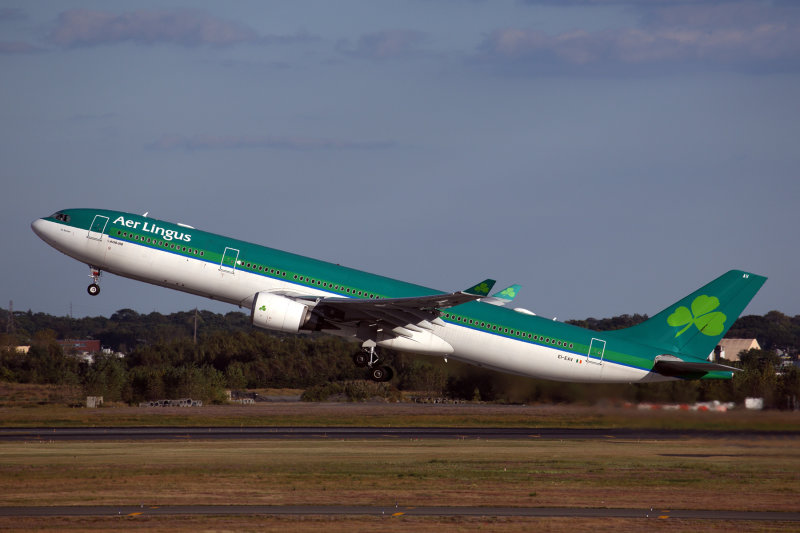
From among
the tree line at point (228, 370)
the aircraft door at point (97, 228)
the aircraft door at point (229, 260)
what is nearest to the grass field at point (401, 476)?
the aircraft door at point (229, 260)

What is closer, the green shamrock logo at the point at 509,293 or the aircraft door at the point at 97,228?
the aircraft door at the point at 97,228

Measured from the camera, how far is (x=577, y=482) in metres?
31.8

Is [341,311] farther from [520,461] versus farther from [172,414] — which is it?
[172,414]

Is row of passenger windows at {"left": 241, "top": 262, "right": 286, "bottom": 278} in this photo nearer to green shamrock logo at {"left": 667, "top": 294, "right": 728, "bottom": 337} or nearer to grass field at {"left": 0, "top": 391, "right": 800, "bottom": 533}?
grass field at {"left": 0, "top": 391, "right": 800, "bottom": 533}

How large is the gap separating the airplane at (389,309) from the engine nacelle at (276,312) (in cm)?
5

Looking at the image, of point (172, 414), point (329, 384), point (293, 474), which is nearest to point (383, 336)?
point (293, 474)

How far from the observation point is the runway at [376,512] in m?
25.9

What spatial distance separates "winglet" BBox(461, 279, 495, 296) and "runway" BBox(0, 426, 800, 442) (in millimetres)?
11116

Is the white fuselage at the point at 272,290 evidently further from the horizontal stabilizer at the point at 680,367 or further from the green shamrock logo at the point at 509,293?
the green shamrock logo at the point at 509,293

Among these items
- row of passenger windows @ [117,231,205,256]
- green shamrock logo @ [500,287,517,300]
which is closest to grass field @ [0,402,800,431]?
green shamrock logo @ [500,287,517,300]

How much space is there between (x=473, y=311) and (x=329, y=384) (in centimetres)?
4060

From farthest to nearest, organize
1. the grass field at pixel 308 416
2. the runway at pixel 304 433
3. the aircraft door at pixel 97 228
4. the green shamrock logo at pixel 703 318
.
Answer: the grass field at pixel 308 416, the runway at pixel 304 433, the green shamrock logo at pixel 703 318, the aircraft door at pixel 97 228

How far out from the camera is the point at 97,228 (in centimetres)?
4228

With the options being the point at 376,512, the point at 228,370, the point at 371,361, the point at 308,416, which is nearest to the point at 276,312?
the point at 371,361
